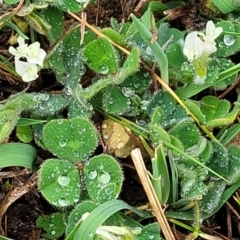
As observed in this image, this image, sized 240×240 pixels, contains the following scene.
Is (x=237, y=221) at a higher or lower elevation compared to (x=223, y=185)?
lower

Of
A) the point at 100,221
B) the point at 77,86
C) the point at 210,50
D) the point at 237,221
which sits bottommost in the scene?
the point at 237,221

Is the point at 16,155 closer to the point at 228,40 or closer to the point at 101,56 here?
the point at 101,56

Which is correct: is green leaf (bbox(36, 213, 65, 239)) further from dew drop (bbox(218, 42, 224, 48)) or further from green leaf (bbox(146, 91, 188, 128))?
dew drop (bbox(218, 42, 224, 48))

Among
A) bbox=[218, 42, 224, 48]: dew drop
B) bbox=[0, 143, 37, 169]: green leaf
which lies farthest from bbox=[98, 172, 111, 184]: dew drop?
bbox=[218, 42, 224, 48]: dew drop

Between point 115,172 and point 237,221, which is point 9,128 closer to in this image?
point 115,172

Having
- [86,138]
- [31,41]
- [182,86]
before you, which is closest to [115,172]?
[86,138]
